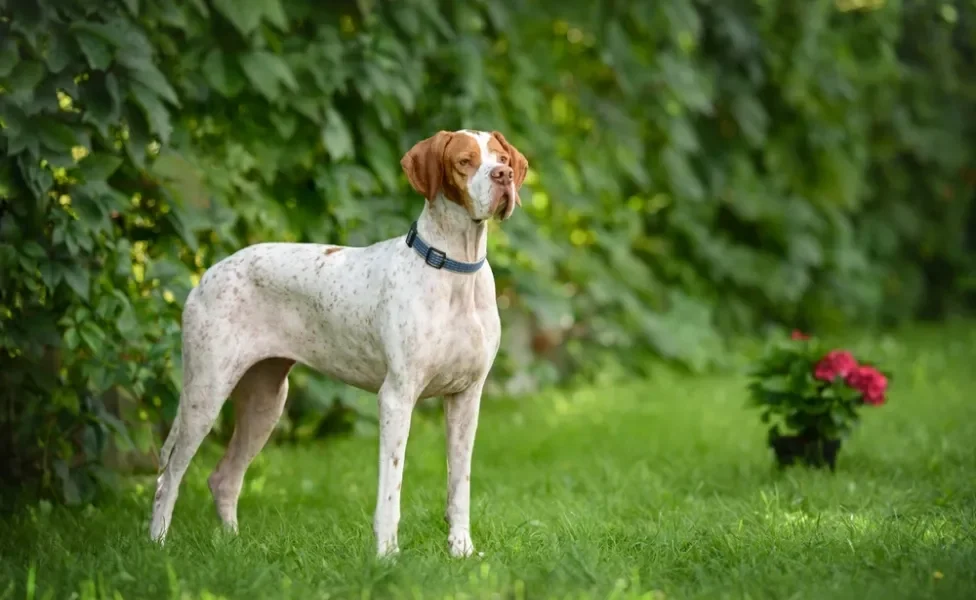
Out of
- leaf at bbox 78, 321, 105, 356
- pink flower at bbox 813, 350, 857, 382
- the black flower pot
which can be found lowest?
the black flower pot

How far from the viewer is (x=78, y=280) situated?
4273 mm

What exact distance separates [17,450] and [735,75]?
5.37 m

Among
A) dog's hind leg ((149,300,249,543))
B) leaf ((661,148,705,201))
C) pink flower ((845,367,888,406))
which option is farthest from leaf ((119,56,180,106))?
leaf ((661,148,705,201))

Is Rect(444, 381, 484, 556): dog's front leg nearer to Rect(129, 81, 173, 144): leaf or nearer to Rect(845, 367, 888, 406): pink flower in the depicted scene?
Rect(129, 81, 173, 144): leaf

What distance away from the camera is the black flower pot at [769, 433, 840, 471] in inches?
197

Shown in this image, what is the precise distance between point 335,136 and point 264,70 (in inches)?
19.1

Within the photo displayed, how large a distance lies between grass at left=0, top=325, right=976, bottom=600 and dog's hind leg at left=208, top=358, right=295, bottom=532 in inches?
4.8

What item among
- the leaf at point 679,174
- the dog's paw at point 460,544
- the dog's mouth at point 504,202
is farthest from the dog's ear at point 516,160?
the leaf at point 679,174

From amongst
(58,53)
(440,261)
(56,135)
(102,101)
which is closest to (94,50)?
(58,53)

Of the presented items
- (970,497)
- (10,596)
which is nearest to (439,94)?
(970,497)

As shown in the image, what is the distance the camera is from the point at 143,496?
4.79 metres

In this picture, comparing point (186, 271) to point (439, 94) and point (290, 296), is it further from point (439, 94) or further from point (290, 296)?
point (439, 94)

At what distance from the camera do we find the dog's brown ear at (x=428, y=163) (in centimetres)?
343

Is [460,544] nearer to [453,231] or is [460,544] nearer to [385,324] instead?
[385,324]
